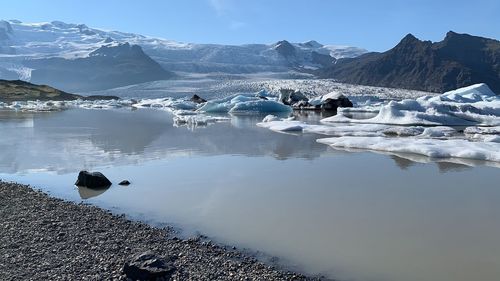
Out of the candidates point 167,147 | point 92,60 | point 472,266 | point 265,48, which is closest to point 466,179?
point 472,266

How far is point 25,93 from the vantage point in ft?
162

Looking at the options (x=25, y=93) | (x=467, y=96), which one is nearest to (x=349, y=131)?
(x=467, y=96)

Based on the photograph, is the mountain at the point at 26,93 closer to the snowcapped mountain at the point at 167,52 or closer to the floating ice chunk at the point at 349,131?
the snowcapped mountain at the point at 167,52

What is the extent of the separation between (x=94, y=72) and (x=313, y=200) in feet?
311

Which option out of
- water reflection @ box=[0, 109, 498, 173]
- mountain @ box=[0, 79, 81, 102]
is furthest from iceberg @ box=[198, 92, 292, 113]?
mountain @ box=[0, 79, 81, 102]

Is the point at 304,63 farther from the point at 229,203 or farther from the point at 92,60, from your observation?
the point at 229,203

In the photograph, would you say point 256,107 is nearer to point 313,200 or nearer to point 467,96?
point 467,96

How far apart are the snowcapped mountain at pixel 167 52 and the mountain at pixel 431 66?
41.6 ft

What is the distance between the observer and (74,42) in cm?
12625

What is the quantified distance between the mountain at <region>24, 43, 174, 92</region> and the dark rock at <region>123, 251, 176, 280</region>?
8655 centimetres

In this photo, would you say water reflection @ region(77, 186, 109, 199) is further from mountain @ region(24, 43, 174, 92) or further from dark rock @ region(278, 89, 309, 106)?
mountain @ region(24, 43, 174, 92)

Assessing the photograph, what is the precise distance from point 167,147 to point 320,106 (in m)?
25.5

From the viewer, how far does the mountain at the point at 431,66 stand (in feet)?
338

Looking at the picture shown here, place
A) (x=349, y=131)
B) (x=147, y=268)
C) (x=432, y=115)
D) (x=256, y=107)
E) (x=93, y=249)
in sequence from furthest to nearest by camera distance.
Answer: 1. (x=256, y=107)
2. (x=432, y=115)
3. (x=349, y=131)
4. (x=93, y=249)
5. (x=147, y=268)
